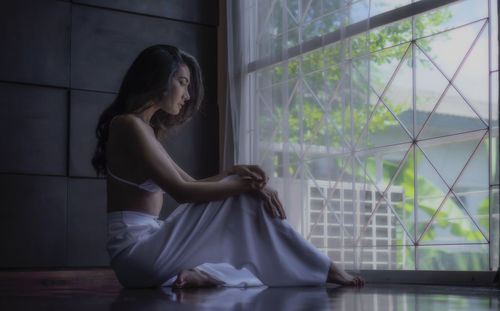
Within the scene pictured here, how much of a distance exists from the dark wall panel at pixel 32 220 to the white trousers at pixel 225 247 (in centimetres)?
183

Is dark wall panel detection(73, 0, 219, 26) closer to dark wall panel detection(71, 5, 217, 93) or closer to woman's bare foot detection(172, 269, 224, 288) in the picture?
dark wall panel detection(71, 5, 217, 93)

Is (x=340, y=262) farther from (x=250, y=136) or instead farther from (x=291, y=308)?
(x=291, y=308)

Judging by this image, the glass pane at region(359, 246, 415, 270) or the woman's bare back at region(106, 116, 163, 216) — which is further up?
the woman's bare back at region(106, 116, 163, 216)

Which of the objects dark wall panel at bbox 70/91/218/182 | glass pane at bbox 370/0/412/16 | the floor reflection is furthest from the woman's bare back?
dark wall panel at bbox 70/91/218/182

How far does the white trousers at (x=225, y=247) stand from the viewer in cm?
236

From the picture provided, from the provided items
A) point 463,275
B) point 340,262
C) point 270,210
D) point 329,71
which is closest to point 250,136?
point 329,71

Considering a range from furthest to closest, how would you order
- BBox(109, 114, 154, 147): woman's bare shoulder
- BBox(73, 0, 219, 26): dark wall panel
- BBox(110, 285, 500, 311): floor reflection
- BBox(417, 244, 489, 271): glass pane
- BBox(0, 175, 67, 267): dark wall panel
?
BBox(417, 244, 489, 271): glass pane, BBox(73, 0, 219, 26): dark wall panel, BBox(0, 175, 67, 267): dark wall panel, BBox(109, 114, 154, 147): woman's bare shoulder, BBox(110, 285, 500, 311): floor reflection

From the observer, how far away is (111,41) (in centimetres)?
451

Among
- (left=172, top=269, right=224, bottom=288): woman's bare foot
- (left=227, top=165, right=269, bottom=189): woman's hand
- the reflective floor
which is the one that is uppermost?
(left=227, top=165, right=269, bottom=189): woman's hand

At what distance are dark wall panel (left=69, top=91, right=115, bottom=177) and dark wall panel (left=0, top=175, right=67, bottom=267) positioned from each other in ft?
0.43

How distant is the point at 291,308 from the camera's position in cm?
148

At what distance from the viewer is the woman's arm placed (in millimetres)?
2375

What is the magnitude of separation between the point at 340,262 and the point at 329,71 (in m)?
0.94

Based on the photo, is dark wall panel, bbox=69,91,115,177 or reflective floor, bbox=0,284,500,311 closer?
reflective floor, bbox=0,284,500,311
